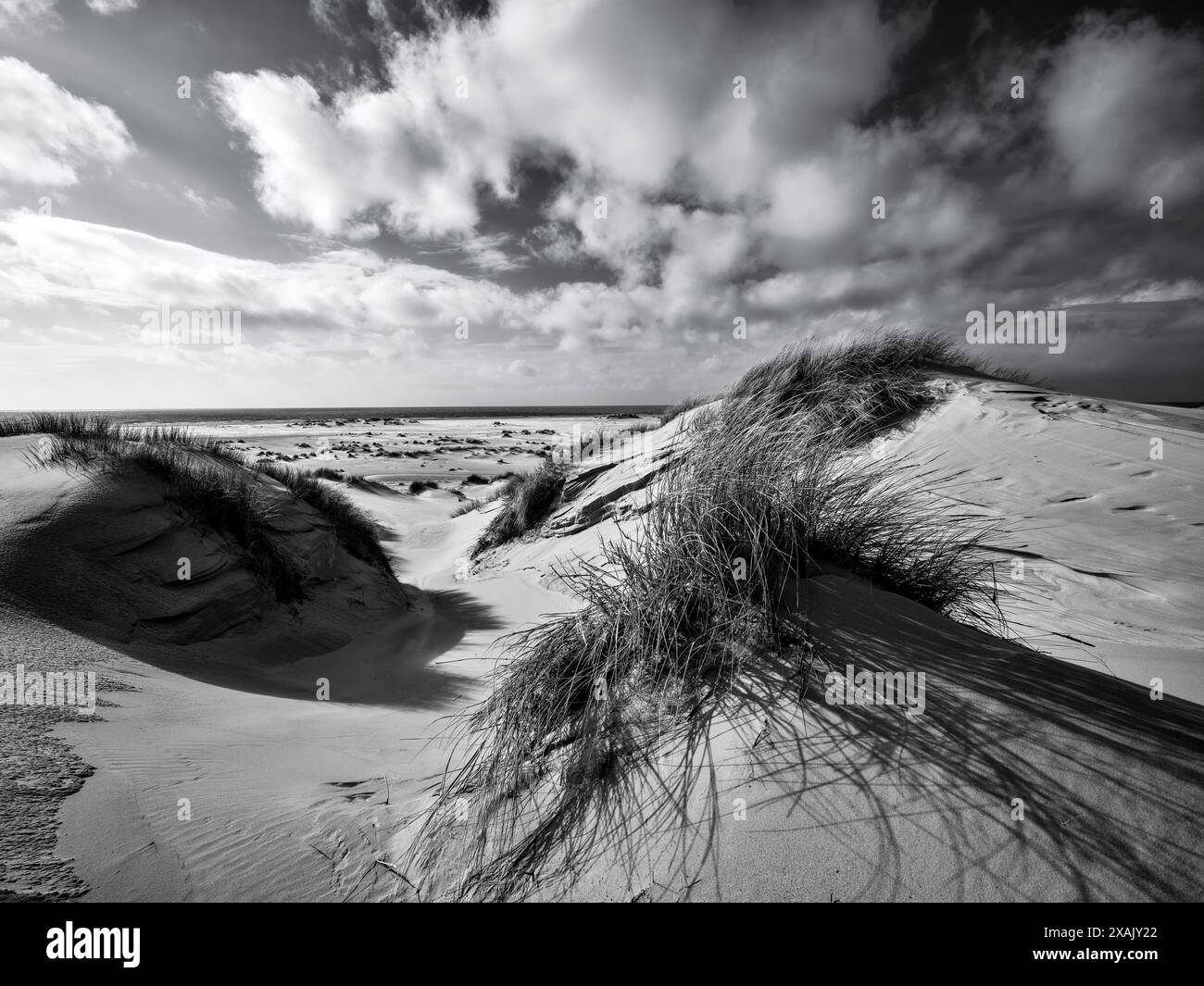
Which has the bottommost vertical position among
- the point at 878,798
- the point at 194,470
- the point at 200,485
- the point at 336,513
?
the point at 878,798

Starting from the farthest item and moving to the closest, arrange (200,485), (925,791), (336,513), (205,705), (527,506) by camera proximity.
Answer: (527,506) < (336,513) < (200,485) < (205,705) < (925,791)

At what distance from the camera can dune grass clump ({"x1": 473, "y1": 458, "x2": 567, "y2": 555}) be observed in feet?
28.3

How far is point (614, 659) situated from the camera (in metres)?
1.95

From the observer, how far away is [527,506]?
342 inches

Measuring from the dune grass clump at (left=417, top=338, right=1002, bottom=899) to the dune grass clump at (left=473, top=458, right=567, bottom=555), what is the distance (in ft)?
19.0

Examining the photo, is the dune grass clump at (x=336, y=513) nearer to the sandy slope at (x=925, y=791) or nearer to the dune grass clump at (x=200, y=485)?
the dune grass clump at (x=200, y=485)

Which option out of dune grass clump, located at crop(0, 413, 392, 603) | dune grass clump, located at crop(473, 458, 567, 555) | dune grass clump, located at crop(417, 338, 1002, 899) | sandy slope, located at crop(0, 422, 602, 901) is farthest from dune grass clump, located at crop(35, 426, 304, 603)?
dune grass clump, located at crop(473, 458, 567, 555)

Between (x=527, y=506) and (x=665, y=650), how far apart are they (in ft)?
22.5

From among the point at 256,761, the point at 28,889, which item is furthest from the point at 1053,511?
the point at 28,889

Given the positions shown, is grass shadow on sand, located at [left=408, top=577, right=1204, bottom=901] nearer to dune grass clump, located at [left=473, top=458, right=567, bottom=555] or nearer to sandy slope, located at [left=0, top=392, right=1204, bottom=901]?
sandy slope, located at [left=0, top=392, right=1204, bottom=901]

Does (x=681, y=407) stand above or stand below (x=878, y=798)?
above

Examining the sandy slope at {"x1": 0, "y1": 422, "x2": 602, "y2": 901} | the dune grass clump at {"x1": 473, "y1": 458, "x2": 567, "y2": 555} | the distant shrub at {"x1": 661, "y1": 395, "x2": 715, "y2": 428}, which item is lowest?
the sandy slope at {"x1": 0, "y1": 422, "x2": 602, "y2": 901}

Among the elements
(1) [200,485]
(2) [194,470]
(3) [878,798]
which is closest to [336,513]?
(2) [194,470]

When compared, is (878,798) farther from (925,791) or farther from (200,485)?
(200,485)
